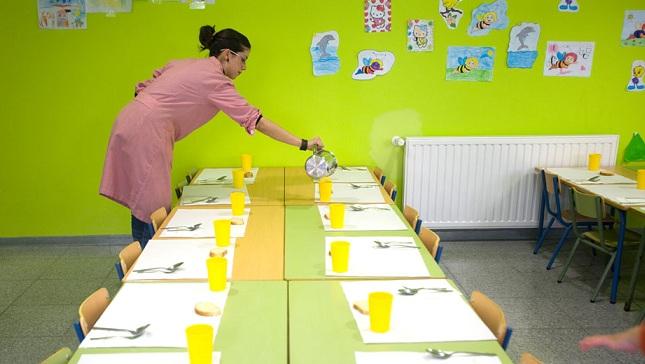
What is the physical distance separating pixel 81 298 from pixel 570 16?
3959 millimetres

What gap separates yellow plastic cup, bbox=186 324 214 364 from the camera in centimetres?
138

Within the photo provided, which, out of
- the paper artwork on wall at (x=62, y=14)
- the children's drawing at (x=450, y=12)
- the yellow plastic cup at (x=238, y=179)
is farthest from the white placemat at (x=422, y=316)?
the paper artwork on wall at (x=62, y=14)

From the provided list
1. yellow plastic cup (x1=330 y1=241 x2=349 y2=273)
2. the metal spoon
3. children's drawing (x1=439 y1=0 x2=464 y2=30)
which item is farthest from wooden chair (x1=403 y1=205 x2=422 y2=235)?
children's drawing (x1=439 y1=0 x2=464 y2=30)

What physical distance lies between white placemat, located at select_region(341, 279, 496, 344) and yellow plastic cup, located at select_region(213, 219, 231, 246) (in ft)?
2.07

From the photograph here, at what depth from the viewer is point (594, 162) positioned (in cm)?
402

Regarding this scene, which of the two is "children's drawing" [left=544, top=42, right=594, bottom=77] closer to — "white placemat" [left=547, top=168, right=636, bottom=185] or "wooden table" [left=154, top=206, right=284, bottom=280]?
"white placemat" [left=547, top=168, right=636, bottom=185]

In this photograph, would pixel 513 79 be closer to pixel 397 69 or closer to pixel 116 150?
pixel 397 69

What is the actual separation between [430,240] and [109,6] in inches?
114

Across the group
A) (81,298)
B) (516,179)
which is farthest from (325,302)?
(516,179)

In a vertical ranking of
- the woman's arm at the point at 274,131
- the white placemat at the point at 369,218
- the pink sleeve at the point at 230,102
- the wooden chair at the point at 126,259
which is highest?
the pink sleeve at the point at 230,102

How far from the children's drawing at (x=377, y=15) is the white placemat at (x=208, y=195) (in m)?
1.57

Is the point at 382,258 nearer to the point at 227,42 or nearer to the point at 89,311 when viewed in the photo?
the point at 89,311

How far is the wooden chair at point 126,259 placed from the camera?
217 cm

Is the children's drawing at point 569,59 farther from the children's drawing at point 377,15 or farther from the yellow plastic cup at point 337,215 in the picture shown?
the yellow plastic cup at point 337,215
